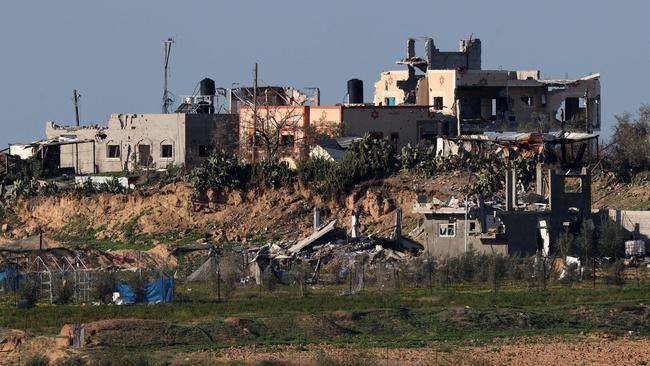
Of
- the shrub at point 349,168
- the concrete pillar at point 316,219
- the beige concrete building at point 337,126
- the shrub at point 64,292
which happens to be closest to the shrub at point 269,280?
the shrub at point 64,292

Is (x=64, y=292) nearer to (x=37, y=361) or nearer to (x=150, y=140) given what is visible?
(x=37, y=361)

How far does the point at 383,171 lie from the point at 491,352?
93.0ft

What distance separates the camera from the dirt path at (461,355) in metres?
43.2

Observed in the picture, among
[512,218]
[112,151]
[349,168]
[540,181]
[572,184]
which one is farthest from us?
[112,151]

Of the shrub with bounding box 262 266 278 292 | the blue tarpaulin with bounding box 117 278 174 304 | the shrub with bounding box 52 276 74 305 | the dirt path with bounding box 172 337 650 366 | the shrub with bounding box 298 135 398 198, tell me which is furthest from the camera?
the shrub with bounding box 298 135 398 198

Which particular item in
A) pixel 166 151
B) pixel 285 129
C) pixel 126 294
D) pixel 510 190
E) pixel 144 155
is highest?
pixel 285 129

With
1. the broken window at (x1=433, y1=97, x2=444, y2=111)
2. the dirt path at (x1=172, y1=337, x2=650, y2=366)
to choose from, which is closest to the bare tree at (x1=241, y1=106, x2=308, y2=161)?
the broken window at (x1=433, y1=97, x2=444, y2=111)

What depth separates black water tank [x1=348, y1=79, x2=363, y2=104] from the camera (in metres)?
83.9

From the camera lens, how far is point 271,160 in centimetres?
7525

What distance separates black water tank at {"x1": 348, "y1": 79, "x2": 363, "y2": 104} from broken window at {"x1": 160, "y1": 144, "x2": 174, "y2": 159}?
852 centimetres

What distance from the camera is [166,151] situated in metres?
79.8

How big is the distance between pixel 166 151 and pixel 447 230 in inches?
705

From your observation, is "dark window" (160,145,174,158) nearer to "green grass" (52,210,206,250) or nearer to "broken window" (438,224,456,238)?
"green grass" (52,210,206,250)

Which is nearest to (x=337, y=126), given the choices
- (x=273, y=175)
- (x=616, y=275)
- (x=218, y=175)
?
(x=273, y=175)
